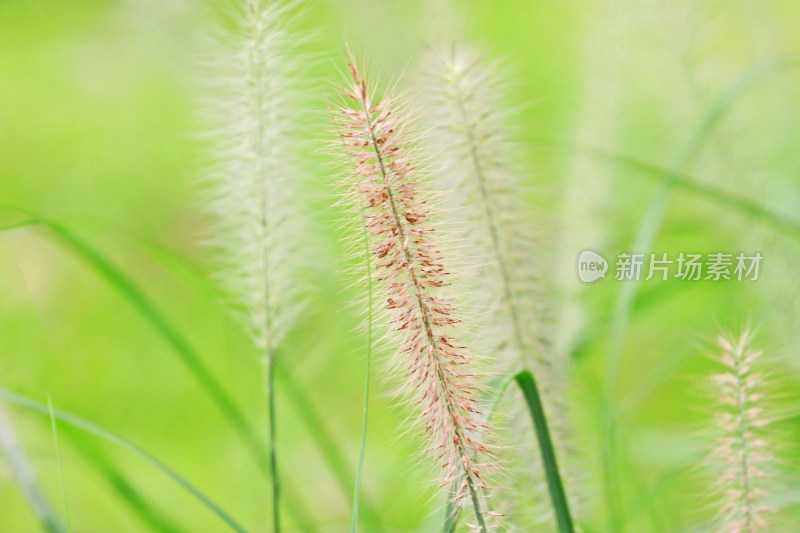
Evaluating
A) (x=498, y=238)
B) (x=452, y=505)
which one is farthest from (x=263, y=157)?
(x=452, y=505)

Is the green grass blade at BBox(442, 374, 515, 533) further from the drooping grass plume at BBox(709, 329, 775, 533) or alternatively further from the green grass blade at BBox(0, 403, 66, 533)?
the green grass blade at BBox(0, 403, 66, 533)

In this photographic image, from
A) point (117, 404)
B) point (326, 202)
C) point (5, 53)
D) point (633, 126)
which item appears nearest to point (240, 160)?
point (326, 202)

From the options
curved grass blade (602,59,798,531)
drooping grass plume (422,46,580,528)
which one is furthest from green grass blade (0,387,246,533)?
curved grass blade (602,59,798,531)

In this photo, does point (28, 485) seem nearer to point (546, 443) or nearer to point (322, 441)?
point (322, 441)

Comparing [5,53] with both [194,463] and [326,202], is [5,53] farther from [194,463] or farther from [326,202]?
[326,202]

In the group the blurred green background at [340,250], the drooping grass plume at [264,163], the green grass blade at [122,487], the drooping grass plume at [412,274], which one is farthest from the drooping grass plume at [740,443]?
the green grass blade at [122,487]

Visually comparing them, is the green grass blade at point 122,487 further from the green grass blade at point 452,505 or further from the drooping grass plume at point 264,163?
the green grass blade at point 452,505
